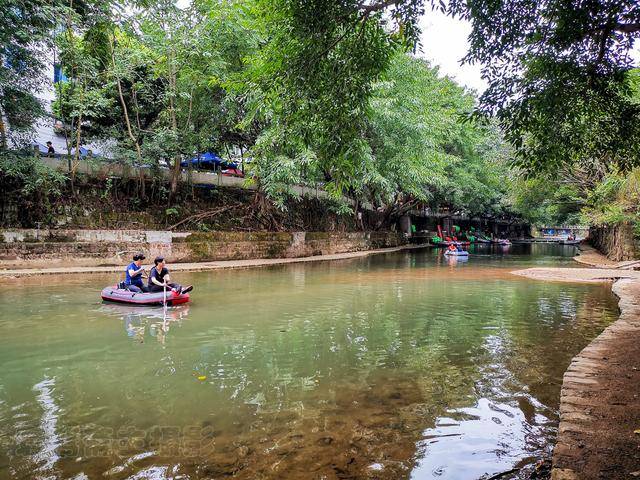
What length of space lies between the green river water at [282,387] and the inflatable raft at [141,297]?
0.31 meters

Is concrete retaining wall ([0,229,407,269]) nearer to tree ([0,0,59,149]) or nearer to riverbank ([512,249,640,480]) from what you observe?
tree ([0,0,59,149])

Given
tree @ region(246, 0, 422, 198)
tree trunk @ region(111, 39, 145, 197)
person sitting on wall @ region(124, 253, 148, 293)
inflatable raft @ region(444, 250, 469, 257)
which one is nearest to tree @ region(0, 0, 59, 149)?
tree trunk @ region(111, 39, 145, 197)

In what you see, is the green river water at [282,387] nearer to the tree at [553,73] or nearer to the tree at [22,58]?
the tree at [553,73]

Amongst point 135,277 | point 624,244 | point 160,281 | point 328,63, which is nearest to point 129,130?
point 135,277

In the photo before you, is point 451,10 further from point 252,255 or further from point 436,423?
point 252,255

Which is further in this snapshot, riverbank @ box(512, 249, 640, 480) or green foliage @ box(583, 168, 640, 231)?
green foliage @ box(583, 168, 640, 231)

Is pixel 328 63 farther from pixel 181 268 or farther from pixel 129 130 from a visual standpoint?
pixel 129 130

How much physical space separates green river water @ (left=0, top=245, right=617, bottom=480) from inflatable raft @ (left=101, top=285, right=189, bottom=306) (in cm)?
31

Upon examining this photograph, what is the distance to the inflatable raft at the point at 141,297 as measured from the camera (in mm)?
10023

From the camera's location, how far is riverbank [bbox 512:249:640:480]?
3.01m

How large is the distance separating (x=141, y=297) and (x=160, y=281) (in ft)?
2.33

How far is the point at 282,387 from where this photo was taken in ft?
17.1

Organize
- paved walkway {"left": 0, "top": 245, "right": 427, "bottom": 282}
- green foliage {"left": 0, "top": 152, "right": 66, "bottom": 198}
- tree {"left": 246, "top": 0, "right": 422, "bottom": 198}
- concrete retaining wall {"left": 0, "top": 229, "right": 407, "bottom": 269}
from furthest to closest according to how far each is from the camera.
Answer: concrete retaining wall {"left": 0, "top": 229, "right": 407, "bottom": 269} < green foliage {"left": 0, "top": 152, "right": 66, "bottom": 198} < paved walkway {"left": 0, "top": 245, "right": 427, "bottom": 282} < tree {"left": 246, "top": 0, "right": 422, "bottom": 198}

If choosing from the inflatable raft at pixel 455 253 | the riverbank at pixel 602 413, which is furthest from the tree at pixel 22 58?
the inflatable raft at pixel 455 253
